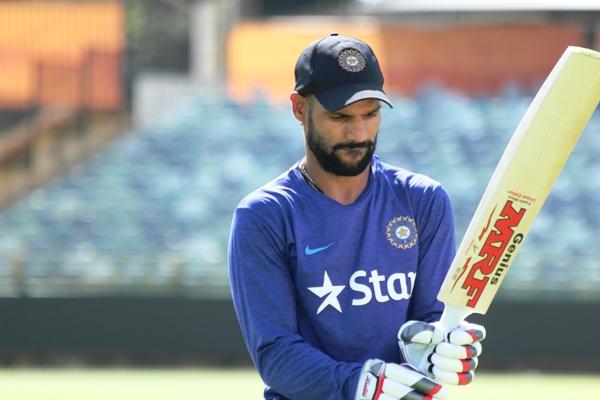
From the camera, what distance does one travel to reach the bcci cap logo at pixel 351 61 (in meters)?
2.43

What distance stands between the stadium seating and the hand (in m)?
7.50

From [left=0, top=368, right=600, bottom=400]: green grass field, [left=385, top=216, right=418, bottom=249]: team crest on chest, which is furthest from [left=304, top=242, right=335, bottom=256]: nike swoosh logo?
[left=0, top=368, right=600, bottom=400]: green grass field

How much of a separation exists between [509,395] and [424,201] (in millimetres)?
6106

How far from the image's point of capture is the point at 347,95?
94.3 inches

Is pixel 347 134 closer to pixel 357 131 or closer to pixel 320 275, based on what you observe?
pixel 357 131

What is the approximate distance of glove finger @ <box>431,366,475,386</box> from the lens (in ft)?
7.61

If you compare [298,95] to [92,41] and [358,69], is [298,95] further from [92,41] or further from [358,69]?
[92,41]

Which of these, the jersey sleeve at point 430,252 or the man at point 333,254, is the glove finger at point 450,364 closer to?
the man at point 333,254

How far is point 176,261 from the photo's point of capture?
994cm

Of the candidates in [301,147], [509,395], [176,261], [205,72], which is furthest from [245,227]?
[205,72]

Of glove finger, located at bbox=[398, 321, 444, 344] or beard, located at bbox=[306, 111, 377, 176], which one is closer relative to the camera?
glove finger, located at bbox=[398, 321, 444, 344]

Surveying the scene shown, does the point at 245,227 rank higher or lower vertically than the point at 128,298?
higher

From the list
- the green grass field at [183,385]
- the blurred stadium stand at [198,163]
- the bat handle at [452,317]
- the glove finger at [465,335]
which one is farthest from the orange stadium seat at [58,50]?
the glove finger at [465,335]

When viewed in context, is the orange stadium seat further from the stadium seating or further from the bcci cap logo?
the bcci cap logo
